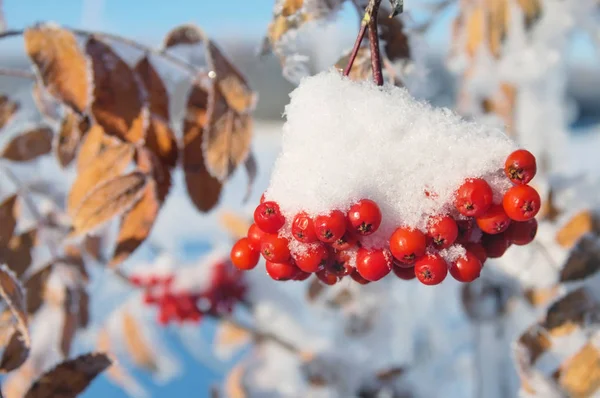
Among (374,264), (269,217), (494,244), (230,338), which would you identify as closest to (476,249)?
(494,244)

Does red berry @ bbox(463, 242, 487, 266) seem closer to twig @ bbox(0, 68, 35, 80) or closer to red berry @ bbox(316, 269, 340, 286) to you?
red berry @ bbox(316, 269, 340, 286)

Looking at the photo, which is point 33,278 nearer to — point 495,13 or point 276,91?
point 495,13

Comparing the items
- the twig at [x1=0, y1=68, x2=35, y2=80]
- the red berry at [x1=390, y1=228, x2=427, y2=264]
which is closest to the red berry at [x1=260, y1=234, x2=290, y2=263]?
the red berry at [x1=390, y1=228, x2=427, y2=264]

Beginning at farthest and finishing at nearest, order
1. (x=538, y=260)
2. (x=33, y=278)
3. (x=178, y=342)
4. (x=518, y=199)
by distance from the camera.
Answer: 1. (x=178, y=342)
2. (x=538, y=260)
3. (x=33, y=278)
4. (x=518, y=199)

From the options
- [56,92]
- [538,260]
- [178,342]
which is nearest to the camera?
[56,92]

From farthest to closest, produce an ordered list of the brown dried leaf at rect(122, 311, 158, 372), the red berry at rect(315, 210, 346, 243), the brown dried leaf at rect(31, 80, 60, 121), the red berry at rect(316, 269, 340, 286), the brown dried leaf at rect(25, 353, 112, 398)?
the brown dried leaf at rect(122, 311, 158, 372) → the brown dried leaf at rect(31, 80, 60, 121) → the brown dried leaf at rect(25, 353, 112, 398) → the red berry at rect(316, 269, 340, 286) → the red berry at rect(315, 210, 346, 243)

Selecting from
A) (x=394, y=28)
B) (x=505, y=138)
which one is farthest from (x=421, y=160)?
(x=394, y=28)

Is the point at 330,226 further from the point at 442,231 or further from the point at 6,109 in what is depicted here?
the point at 6,109
